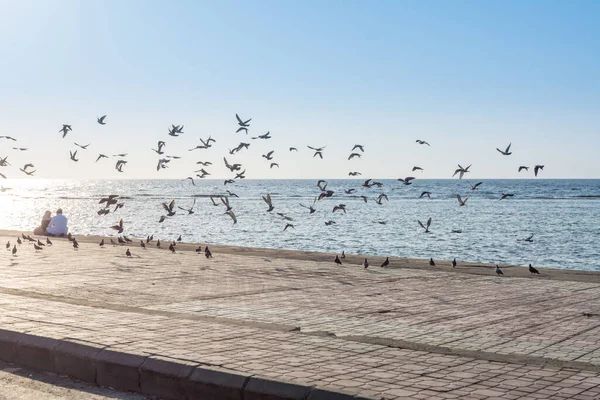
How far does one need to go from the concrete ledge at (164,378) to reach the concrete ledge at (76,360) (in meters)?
0.66

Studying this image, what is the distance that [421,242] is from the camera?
4284 centimetres

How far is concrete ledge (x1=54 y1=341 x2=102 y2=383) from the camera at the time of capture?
7.46 m

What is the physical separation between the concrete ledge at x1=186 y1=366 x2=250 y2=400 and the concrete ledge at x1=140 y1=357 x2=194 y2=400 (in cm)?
8

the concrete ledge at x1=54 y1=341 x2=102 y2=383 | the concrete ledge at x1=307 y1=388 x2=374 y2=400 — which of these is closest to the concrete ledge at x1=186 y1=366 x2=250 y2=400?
the concrete ledge at x1=307 y1=388 x2=374 y2=400

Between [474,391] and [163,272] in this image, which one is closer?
[474,391]

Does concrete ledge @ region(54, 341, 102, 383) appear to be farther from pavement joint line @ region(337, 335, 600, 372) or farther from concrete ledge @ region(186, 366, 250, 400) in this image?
→ pavement joint line @ region(337, 335, 600, 372)

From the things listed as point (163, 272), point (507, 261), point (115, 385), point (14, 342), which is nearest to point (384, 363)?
point (115, 385)

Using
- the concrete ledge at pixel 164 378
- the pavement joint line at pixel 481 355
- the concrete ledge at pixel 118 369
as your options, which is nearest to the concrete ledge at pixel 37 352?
the concrete ledge at pixel 118 369

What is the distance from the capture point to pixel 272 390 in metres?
6.30

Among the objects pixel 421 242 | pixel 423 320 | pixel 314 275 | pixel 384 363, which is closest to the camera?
pixel 384 363

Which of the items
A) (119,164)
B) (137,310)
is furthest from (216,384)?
(119,164)

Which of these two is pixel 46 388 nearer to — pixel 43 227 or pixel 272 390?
pixel 272 390

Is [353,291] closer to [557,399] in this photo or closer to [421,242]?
[557,399]

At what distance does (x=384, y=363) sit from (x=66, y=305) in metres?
5.07
